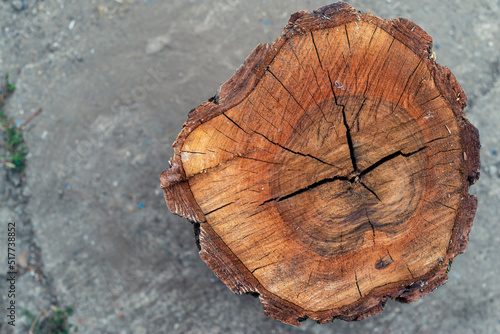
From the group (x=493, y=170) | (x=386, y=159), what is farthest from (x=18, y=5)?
(x=493, y=170)

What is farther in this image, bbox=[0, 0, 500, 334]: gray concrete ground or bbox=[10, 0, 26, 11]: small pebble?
bbox=[10, 0, 26, 11]: small pebble

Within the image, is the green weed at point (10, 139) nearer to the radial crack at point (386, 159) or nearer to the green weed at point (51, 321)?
the green weed at point (51, 321)

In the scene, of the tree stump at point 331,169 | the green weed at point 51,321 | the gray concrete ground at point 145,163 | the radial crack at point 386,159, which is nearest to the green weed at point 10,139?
the gray concrete ground at point 145,163

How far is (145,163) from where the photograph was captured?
2.71 m

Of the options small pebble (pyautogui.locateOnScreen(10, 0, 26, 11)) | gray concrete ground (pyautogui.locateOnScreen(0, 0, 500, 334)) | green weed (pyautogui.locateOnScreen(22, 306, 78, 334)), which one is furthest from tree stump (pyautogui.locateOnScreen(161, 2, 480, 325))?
small pebble (pyautogui.locateOnScreen(10, 0, 26, 11))

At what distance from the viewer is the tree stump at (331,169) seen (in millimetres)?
1604

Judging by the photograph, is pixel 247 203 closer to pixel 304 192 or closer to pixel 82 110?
pixel 304 192

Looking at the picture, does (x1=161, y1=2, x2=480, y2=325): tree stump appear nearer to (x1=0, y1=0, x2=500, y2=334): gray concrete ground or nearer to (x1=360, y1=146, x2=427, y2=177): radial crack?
(x1=360, y1=146, x2=427, y2=177): radial crack

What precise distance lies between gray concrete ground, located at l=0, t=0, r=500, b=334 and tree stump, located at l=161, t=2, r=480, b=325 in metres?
1.10

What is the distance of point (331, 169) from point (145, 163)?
5.39 ft

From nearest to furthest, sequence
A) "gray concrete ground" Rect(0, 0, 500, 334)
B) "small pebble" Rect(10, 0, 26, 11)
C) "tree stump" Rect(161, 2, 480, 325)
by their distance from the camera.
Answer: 1. "tree stump" Rect(161, 2, 480, 325)
2. "gray concrete ground" Rect(0, 0, 500, 334)
3. "small pebble" Rect(10, 0, 26, 11)

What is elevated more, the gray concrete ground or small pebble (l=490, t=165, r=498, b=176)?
the gray concrete ground

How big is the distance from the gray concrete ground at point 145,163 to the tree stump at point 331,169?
3.61ft

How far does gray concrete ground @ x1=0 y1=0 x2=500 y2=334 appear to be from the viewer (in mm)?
2678
